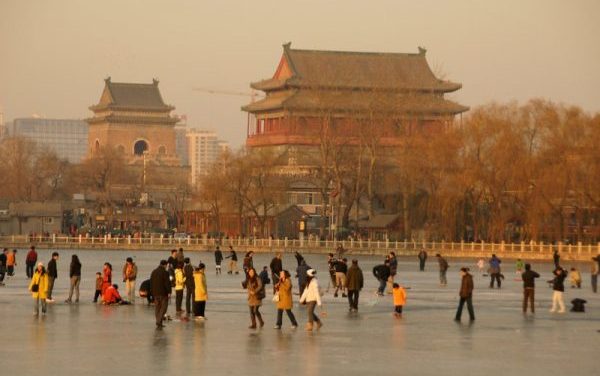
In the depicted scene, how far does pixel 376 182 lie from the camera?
11850 cm

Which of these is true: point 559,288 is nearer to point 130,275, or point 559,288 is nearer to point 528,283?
point 528,283

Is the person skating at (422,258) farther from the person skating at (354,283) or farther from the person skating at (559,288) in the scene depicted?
the person skating at (354,283)

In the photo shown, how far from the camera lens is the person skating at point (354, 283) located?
41.7 metres

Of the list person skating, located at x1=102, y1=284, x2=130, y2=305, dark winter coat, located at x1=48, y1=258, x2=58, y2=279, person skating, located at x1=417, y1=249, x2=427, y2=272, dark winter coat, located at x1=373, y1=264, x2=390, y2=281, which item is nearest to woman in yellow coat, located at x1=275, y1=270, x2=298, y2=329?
person skating, located at x1=102, y1=284, x2=130, y2=305

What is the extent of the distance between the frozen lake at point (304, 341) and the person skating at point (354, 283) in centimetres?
43

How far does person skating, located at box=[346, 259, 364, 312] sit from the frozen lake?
0.43 meters

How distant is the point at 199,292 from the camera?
37938 millimetres

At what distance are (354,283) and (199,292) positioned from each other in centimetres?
542

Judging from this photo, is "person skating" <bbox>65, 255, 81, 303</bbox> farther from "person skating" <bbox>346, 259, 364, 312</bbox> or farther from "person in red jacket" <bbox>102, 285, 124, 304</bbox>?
"person skating" <bbox>346, 259, 364, 312</bbox>

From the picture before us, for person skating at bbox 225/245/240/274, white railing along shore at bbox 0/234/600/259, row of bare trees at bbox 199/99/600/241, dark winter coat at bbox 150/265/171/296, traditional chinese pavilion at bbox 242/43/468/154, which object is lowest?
dark winter coat at bbox 150/265/171/296

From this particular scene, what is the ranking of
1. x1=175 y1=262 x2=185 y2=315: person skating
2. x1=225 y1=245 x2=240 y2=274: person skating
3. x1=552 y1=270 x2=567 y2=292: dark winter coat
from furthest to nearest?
x1=225 y1=245 x2=240 y2=274: person skating → x1=552 y1=270 x2=567 y2=292: dark winter coat → x1=175 y1=262 x2=185 y2=315: person skating

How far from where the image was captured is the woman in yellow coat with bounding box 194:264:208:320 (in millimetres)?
37625

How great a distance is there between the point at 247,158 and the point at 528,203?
37.0m

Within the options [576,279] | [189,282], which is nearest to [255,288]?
[189,282]
